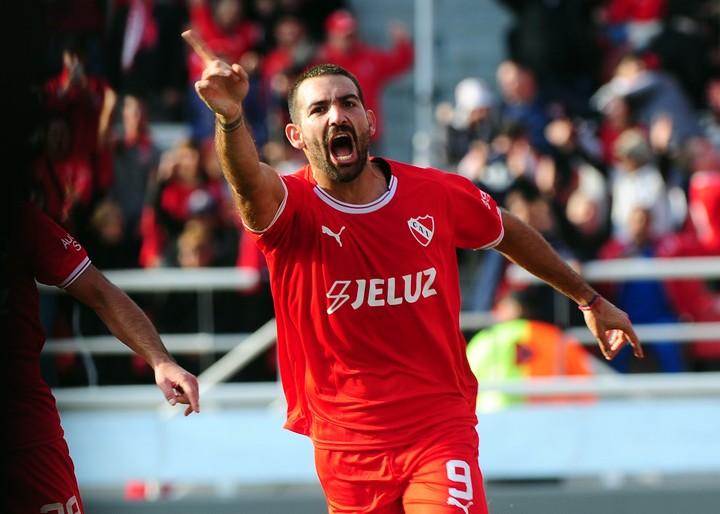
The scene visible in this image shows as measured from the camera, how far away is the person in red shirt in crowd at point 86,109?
6.60 meters

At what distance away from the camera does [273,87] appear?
11602 millimetres

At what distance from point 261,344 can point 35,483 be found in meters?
4.49

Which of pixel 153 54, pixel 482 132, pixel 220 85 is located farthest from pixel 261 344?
pixel 220 85

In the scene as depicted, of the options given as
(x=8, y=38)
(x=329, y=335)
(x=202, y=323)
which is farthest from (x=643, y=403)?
(x=8, y=38)

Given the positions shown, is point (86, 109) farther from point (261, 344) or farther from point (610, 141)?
point (610, 141)

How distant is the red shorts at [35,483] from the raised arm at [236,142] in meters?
1.20

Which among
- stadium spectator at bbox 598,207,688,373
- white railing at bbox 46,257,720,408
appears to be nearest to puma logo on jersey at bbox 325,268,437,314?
white railing at bbox 46,257,720,408

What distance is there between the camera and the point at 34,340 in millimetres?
4848

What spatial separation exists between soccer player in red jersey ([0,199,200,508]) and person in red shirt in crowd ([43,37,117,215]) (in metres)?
1.26

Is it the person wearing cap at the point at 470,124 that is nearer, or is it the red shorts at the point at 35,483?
the red shorts at the point at 35,483

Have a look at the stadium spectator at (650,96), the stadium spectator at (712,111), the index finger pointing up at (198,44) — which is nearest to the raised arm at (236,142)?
the index finger pointing up at (198,44)

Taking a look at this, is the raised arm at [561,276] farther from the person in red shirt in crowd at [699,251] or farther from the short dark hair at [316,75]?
the person in red shirt in crowd at [699,251]

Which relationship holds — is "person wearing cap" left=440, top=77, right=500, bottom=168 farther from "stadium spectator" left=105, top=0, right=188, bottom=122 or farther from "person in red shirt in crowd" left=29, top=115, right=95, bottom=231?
"person in red shirt in crowd" left=29, top=115, right=95, bottom=231

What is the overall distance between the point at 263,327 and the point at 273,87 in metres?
2.94
